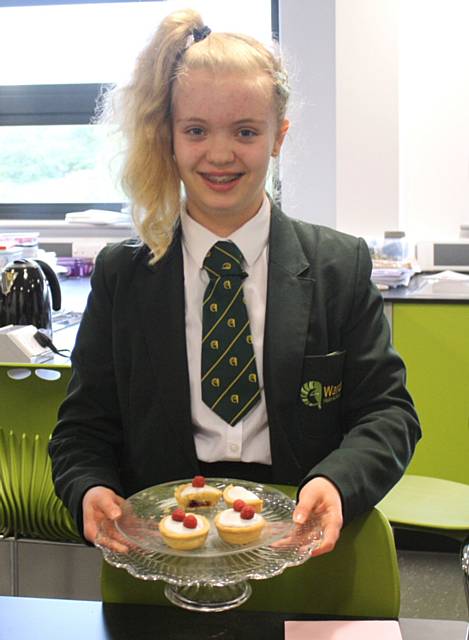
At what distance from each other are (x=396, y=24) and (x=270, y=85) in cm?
240

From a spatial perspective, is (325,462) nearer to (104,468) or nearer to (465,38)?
(104,468)

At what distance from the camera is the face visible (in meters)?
1.45

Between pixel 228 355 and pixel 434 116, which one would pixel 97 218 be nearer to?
pixel 434 116

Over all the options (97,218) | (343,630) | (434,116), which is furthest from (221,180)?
(97,218)

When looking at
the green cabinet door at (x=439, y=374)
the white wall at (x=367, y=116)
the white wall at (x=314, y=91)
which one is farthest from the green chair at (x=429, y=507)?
the white wall at (x=314, y=91)

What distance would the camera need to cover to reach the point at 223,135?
1.46 m

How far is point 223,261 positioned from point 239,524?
0.49 metres

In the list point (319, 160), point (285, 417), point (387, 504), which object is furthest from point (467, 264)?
point (285, 417)

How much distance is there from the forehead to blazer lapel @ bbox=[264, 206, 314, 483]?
256 mm

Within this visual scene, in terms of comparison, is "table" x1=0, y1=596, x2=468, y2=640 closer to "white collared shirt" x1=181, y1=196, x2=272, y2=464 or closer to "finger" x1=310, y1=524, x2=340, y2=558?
"finger" x1=310, y1=524, x2=340, y2=558

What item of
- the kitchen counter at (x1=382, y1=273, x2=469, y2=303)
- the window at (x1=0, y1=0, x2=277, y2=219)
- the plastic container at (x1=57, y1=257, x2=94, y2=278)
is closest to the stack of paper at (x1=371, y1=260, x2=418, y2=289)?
the kitchen counter at (x1=382, y1=273, x2=469, y2=303)

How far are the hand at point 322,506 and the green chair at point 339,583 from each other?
0.23 feet

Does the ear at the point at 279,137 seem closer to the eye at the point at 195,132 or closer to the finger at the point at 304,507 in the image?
the eye at the point at 195,132

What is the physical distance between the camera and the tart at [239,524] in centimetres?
123
